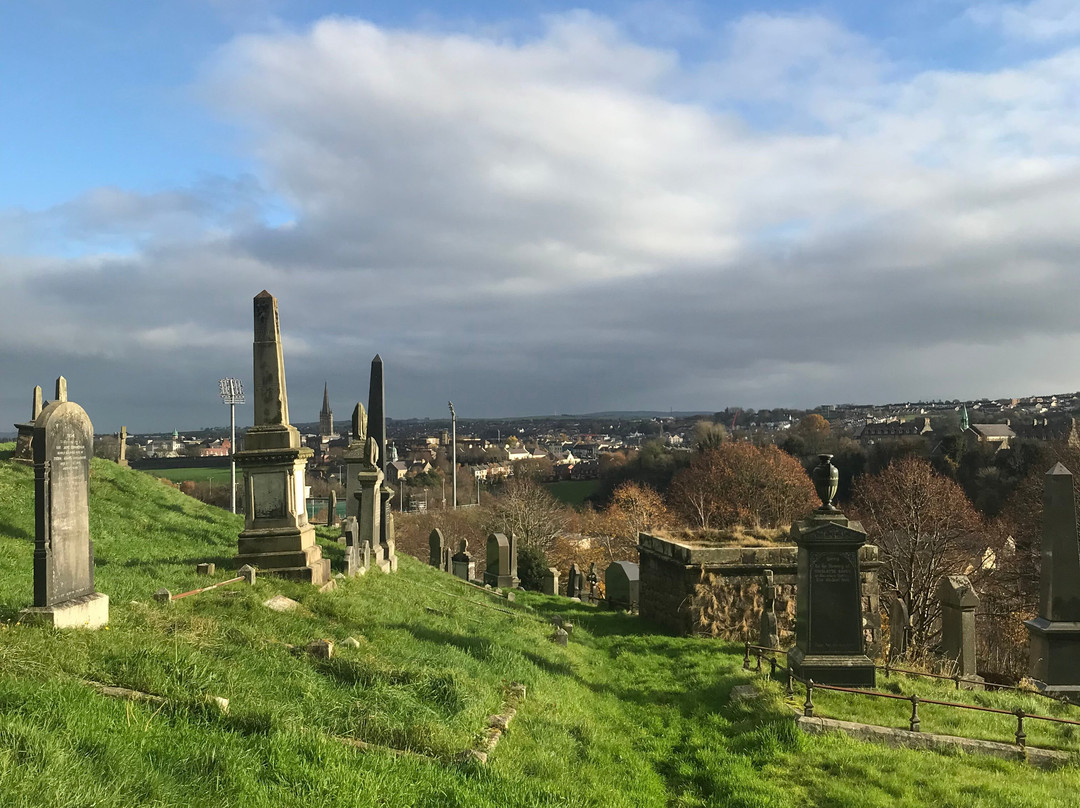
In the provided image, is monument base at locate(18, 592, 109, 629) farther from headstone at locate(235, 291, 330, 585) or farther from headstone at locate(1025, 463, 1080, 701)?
headstone at locate(1025, 463, 1080, 701)

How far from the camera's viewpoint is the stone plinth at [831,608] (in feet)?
32.3

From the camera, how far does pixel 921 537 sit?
100 feet

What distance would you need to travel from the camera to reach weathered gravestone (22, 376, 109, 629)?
6.49m

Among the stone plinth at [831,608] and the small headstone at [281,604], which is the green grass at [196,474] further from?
the stone plinth at [831,608]

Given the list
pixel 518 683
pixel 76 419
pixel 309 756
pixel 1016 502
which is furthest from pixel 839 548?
pixel 1016 502

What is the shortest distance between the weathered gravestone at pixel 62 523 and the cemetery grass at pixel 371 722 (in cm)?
34

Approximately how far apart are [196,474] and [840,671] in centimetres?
7905

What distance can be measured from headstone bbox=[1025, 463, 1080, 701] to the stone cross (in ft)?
6.67

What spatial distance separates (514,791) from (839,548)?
21.8 ft

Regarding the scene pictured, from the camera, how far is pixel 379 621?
9711mm

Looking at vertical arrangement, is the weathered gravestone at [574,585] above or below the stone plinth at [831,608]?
below

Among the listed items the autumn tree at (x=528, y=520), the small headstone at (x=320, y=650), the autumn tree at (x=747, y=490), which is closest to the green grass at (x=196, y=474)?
the autumn tree at (x=528, y=520)

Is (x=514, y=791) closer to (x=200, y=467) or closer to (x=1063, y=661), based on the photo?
(x=1063, y=661)

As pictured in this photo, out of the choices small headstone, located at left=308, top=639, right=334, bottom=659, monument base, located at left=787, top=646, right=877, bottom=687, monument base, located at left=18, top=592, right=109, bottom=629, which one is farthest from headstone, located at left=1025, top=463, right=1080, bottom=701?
monument base, located at left=18, top=592, right=109, bottom=629
